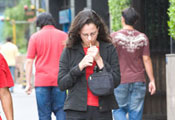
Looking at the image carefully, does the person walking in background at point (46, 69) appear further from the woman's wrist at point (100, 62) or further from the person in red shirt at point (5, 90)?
the person in red shirt at point (5, 90)

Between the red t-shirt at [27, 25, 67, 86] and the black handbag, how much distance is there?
273 cm

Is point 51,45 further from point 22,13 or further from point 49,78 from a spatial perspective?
point 22,13

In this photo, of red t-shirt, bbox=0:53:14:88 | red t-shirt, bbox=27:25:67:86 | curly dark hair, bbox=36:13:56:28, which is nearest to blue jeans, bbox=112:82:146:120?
red t-shirt, bbox=27:25:67:86

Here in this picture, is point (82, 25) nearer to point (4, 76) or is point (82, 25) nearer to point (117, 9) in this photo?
point (4, 76)

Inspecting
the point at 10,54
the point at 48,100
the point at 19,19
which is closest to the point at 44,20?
the point at 48,100

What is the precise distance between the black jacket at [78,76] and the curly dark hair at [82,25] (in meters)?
0.06

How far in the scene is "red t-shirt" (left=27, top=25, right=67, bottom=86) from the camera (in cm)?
683

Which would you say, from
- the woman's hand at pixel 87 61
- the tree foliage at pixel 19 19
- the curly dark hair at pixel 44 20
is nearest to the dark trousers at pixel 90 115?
the woman's hand at pixel 87 61

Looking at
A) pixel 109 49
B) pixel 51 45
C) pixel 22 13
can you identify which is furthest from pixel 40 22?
pixel 22 13

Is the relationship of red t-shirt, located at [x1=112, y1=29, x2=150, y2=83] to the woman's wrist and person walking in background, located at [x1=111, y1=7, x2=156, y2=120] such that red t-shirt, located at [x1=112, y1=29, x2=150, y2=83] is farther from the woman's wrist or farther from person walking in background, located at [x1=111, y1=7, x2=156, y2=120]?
the woman's wrist

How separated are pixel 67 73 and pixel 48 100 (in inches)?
107

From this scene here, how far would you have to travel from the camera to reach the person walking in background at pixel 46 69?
6.84 meters

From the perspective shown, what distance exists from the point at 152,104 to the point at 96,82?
4.44 m

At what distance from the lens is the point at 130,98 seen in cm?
630
